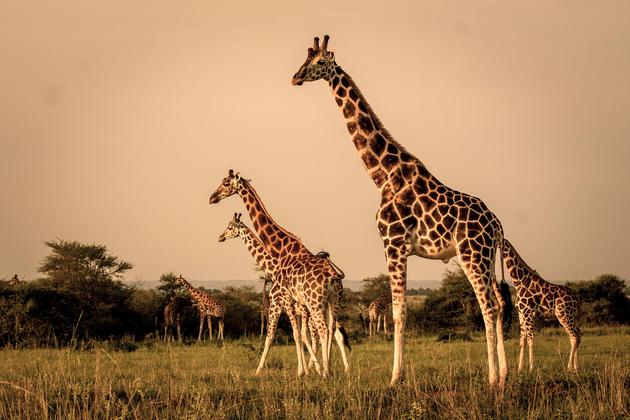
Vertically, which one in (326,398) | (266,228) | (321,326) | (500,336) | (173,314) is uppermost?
(266,228)

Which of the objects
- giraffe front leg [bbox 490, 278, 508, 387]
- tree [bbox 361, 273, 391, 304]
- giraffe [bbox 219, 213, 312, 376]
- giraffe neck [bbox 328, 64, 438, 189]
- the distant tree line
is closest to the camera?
giraffe front leg [bbox 490, 278, 508, 387]

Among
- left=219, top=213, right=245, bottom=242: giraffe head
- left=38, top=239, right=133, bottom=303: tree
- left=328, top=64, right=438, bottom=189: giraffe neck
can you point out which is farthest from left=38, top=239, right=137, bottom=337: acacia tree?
left=328, top=64, right=438, bottom=189: giraffe neck

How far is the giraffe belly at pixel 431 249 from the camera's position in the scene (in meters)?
9.30

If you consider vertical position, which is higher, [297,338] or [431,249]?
[431,249]

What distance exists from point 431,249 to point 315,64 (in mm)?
2784

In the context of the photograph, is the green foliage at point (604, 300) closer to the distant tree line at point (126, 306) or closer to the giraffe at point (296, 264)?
the distant tree line at point (126, 306)

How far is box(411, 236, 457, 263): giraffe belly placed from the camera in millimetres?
9297

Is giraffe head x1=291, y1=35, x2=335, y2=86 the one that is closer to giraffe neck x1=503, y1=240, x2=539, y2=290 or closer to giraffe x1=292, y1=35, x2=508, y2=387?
giraffe x1=292, y1=35, x2=508, y2=387

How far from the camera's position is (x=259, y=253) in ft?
48.6

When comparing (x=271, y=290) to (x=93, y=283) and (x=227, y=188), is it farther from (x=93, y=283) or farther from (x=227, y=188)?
(x=93, y=283)

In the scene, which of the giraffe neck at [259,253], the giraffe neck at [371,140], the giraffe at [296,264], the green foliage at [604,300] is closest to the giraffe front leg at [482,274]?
the giraffe neck at [371,140]

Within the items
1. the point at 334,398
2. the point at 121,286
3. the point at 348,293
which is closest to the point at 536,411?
the point at 334,398

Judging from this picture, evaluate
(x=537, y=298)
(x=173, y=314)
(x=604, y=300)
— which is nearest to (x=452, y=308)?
(x=604, y=300)

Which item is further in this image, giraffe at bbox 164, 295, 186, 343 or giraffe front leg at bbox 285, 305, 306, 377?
giraffe at bbox 164, 295, 186, 343
